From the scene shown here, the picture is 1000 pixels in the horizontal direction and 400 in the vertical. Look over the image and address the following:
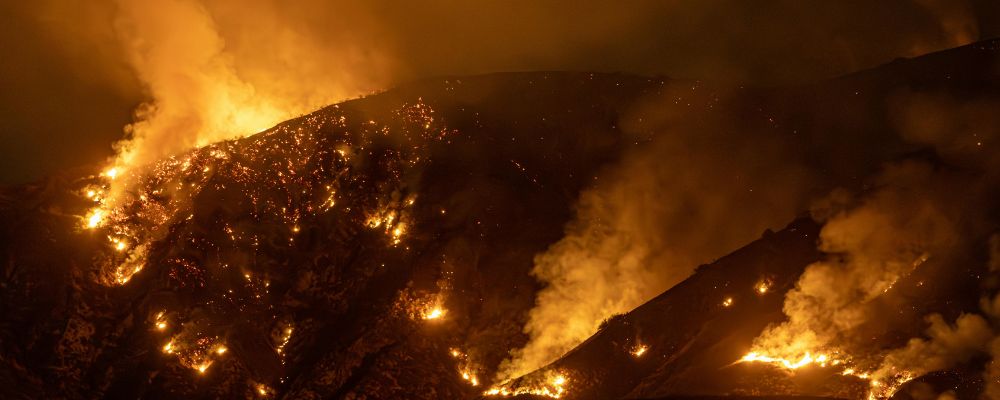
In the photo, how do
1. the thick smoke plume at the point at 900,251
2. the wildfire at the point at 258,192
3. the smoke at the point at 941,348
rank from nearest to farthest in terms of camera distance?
the smoke at the point at 941,348 < the thick smoke plume at the point at 900,251 < the wildfire at the point at 258,192

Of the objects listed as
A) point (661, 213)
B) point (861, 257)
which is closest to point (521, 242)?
point (661, 213)

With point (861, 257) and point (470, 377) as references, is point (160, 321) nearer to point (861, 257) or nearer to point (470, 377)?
point (470, 377)

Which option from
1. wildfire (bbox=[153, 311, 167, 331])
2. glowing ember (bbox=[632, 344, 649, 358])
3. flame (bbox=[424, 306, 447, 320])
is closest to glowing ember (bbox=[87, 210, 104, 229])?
wildfire (bbox=[153, 311, 167, 331])

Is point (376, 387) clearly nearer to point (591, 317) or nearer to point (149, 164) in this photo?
Answer: point (591, 317)

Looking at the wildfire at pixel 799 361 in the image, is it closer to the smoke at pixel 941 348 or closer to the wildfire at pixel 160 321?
the smoke at pixel 941 348

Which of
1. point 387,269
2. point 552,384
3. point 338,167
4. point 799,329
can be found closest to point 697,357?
point 799,329

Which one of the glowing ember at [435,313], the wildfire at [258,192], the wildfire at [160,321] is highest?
the wildfire at [258,192]

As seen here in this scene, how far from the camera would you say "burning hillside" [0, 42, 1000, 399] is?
51.6 feet

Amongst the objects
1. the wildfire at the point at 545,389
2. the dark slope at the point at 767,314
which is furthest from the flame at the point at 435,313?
the dark slope at the point at 767,314

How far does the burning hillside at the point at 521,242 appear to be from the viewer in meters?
15.7

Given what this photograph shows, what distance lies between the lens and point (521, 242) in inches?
856

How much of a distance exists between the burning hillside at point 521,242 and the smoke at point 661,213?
0.25ft

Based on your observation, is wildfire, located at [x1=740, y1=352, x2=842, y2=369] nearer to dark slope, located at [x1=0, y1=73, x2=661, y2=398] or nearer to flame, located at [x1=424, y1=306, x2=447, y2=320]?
dark slope, located at [x1=0, y1=73, x2=661, y2=398]

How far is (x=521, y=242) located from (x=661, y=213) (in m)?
4.94
